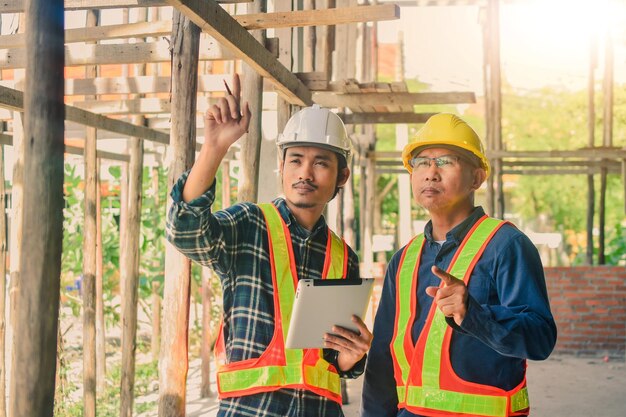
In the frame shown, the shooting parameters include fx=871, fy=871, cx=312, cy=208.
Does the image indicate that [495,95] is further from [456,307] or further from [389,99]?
[456,307]

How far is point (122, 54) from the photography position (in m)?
6.22

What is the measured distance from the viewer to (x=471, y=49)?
46062mm

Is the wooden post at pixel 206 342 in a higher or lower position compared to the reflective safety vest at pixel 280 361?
lower

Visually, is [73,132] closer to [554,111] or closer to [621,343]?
[621,343]

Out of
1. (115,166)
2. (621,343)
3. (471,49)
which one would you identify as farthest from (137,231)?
(471,49)

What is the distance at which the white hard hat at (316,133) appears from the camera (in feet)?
10.5

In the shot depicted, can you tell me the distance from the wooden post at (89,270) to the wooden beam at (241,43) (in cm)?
270

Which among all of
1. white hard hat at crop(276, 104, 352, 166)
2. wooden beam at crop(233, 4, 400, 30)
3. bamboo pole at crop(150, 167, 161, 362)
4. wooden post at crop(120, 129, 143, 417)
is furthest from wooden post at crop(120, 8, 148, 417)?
white hard hat at crop(276, 104, 352, 166)

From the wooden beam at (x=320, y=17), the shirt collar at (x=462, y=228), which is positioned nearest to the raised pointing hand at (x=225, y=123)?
the shirt collar at (x=462, y=228)

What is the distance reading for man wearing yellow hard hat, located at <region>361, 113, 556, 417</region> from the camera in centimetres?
268

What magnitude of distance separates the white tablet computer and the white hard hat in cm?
59

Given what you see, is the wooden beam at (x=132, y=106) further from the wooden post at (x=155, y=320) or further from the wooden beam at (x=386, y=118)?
the wooden post at (x=155, y=320)

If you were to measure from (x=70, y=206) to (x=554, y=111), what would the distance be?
2110 centimetres

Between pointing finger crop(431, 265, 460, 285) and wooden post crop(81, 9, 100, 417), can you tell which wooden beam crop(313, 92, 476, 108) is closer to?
wooden post crop(81, 9, 100, 417)
